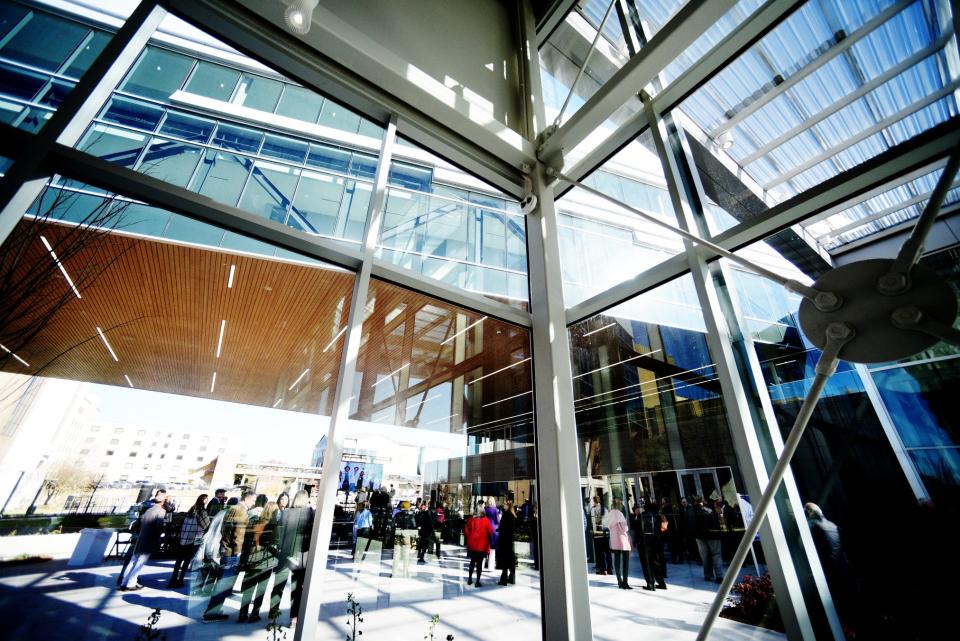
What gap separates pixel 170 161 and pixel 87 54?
61 cm

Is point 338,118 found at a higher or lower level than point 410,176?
higher

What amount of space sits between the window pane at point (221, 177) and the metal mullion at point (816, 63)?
3.24 metres

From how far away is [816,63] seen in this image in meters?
2.36

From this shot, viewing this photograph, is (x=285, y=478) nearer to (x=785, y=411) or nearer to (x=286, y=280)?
(x=286, y=280)

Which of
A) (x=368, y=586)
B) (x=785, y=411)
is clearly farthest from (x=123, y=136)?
(x=785, y=411)

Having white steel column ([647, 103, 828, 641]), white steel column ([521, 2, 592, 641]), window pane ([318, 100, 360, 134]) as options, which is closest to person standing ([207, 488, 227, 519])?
white steel column ([521, 2, 592, 641])

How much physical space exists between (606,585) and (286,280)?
2.85 m

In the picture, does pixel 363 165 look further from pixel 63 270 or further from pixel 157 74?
pixel 63 270

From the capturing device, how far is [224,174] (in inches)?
90.8

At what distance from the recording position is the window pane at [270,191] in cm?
234

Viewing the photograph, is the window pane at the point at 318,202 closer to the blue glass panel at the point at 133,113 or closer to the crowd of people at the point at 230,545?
the blue glass panel at the point at 133,113

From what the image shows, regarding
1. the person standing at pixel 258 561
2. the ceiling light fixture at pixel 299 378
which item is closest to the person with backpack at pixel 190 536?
the person standing at pixel 258 561

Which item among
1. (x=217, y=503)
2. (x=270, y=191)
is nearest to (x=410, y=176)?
(x=270, y=191)

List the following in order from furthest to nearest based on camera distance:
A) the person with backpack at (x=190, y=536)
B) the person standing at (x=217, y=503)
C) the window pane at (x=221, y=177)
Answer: the window pane at (x=221, y=177), the person standing at (x=217, y=503), the person with backpack at (x=190, y=536)
